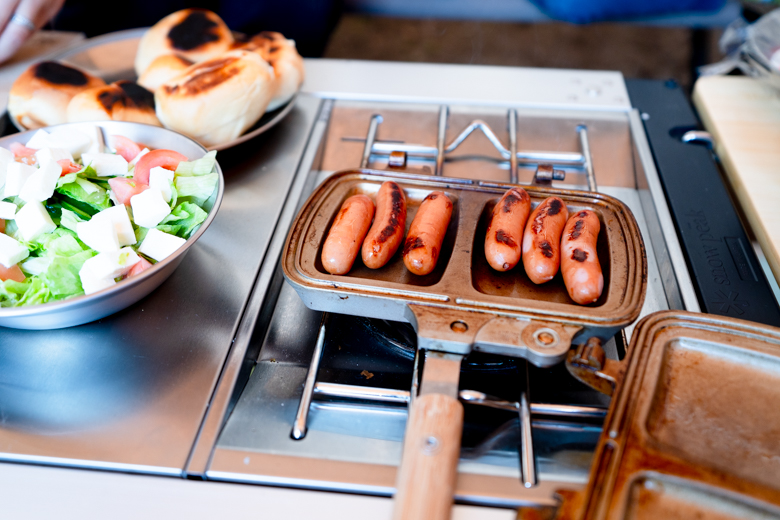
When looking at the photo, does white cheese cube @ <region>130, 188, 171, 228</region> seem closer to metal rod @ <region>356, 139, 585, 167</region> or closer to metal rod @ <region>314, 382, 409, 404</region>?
metal rod @ <region>314, 382, 409, 404</region>

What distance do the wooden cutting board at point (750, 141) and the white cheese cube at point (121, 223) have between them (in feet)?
5.82

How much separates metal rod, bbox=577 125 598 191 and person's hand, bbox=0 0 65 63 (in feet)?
7.73

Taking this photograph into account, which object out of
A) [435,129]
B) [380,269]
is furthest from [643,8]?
[380,269]

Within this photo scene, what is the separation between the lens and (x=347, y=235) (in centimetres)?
127

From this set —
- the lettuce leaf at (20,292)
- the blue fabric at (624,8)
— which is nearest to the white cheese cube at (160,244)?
the lettuce leaf at (20,292)

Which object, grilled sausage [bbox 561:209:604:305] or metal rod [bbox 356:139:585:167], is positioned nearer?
grilled sausage [bbox 561:209:604:305]

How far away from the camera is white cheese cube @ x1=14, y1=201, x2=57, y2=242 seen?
50.0 inches

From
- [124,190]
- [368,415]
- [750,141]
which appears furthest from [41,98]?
[750,141]

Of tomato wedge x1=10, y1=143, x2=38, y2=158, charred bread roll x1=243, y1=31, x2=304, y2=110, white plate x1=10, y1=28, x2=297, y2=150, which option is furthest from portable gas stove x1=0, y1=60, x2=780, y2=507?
white plate x1=10, y1=28, x2=297, y2=150

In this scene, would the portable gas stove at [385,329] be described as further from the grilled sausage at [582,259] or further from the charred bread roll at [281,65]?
the grilled sausage at [582,259]

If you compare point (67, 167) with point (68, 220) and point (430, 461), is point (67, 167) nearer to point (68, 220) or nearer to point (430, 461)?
point (68, 220)

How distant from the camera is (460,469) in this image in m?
1.05

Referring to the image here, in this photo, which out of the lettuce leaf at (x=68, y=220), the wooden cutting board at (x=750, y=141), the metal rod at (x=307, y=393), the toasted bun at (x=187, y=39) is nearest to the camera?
the metal rod at (x=307, y=393)

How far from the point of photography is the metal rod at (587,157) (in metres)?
1.73
